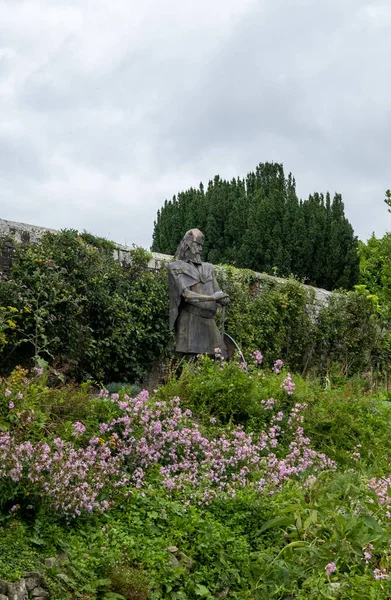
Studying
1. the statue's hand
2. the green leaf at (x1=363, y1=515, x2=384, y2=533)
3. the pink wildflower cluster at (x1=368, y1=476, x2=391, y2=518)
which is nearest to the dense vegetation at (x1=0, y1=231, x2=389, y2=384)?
the statue's hand

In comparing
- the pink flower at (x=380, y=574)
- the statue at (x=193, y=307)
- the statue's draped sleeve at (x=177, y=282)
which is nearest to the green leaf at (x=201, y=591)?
the pink flower at (x=380, y=574)

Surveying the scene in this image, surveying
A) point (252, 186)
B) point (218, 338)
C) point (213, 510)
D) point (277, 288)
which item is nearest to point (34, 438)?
point (213, 510)

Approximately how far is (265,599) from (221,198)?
17.1 meters

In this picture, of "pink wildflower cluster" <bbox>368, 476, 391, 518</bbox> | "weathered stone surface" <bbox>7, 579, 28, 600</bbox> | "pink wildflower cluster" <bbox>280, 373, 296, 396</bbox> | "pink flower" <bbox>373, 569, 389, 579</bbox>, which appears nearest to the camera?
"weathered stone surface" <bbox>7, 579, 28, 600</bbox>

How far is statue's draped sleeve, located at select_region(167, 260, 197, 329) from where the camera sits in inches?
326

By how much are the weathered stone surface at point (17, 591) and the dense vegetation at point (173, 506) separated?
94mm

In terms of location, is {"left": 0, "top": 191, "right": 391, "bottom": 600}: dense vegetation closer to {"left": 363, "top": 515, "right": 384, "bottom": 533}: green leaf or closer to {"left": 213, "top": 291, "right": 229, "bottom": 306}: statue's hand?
{"left": 363, "top": 515, "right": 384, "bottom": 533}: green leaf

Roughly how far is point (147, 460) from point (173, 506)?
27.0 inches

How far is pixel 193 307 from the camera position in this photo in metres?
8.35

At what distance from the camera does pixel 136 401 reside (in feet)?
19.7

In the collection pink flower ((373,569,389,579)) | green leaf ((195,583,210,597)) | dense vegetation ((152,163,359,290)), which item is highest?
dense vegetation ((152,163,359,290))

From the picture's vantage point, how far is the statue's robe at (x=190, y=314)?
830 cm

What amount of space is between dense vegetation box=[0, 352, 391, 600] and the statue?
4.99ft

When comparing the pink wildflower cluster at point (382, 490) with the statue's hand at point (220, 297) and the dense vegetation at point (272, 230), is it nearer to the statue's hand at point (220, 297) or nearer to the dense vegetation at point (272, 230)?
the statue's hand at point (220, 297)
